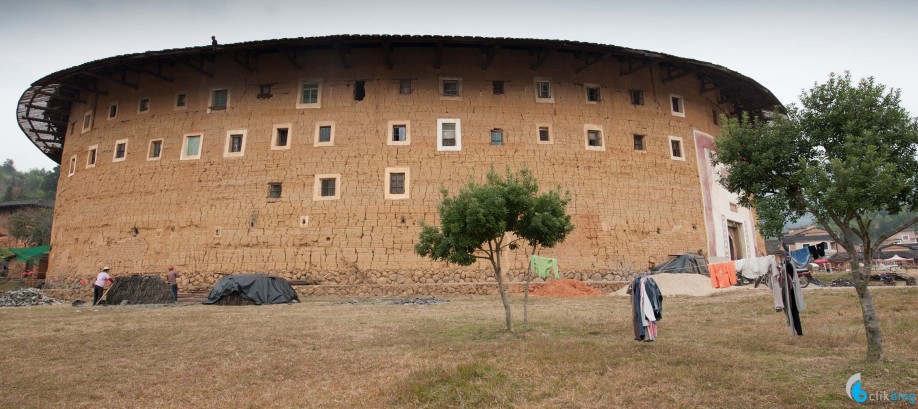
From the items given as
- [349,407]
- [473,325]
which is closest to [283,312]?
[473,325]

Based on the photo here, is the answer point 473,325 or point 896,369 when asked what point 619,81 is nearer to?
point 473,325

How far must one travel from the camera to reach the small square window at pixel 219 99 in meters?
24.7

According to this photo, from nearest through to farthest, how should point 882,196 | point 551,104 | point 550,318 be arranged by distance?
point 882,196
point 550,318
point 551,104

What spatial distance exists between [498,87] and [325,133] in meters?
8.12

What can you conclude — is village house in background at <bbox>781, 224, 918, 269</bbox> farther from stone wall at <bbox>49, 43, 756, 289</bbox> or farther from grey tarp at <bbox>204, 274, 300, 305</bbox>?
grey tarp at <bbox>204, 274, 300, 305</bbox>

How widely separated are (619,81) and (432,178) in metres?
10.4

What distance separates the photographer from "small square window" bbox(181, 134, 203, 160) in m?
24.3

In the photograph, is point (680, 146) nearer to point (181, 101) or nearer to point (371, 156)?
point (371, 156)

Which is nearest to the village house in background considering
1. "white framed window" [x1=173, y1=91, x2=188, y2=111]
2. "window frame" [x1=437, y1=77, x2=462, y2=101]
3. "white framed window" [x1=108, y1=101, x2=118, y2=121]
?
"window frame" [x1=437, y1=77, x2=462, y2=101]

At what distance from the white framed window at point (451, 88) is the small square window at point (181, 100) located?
12379 mm

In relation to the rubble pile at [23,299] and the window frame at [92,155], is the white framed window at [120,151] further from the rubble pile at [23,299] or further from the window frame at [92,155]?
the rubble pile at [23,299]

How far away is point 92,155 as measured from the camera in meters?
26.9

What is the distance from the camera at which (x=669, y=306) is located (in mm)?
14922

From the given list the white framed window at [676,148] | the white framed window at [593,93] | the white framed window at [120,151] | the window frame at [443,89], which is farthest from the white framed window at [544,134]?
the white framed window at [120,151]
